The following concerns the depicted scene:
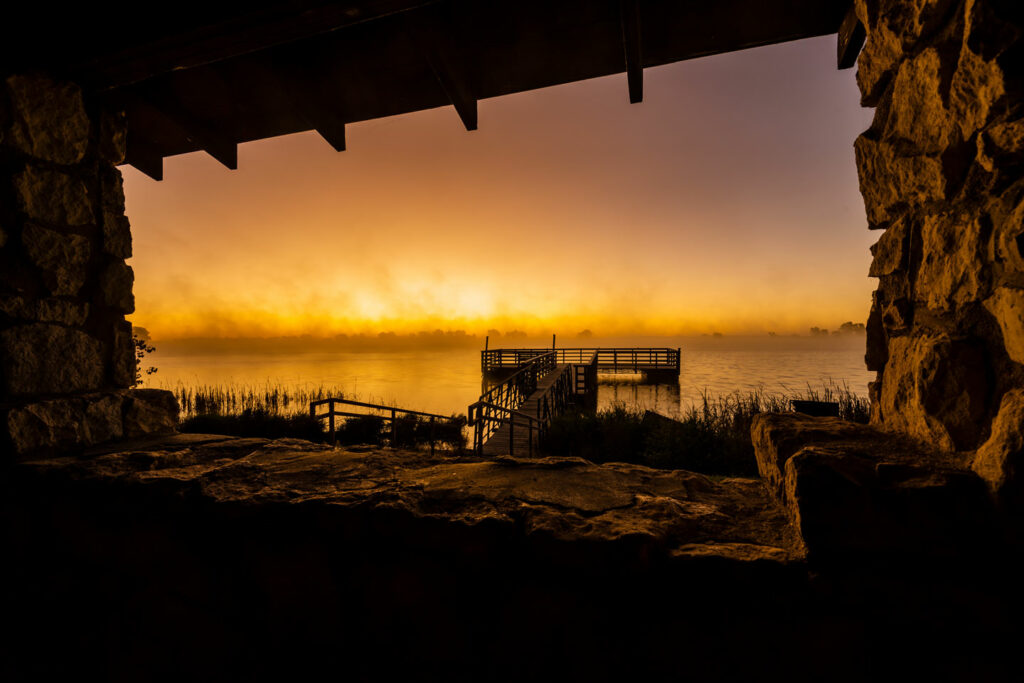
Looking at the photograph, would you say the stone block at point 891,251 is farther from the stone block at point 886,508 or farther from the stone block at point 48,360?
the stone block at point 48,360

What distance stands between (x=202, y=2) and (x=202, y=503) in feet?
5.74

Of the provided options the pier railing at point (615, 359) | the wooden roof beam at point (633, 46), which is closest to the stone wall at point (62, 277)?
the wooden roof beam at point (633, 46)

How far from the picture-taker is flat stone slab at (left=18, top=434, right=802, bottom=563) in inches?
38.7

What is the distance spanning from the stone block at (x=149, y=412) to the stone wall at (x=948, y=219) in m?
2.93

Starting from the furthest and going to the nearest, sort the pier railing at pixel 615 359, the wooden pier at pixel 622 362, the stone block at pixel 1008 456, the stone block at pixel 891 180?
1. the pier railing at pixel 615 359
2. the wooden pier at pixel 622 362
3. the stone block at pixel 891 180
4. the stone block at pixel 1008 456

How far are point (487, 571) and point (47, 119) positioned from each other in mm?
2444

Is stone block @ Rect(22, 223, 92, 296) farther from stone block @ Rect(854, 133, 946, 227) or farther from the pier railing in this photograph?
the pier railing

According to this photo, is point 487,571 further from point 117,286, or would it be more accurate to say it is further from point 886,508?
point 117,286

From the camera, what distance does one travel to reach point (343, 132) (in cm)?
203

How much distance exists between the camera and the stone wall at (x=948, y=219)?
0.80 m

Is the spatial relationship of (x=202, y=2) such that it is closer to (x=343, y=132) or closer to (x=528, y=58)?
(x=343, y=132)

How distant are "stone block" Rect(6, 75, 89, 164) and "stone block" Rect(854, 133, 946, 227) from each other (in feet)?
9.81

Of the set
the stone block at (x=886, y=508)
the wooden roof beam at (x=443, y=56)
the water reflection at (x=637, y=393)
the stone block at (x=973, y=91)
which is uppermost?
the wooden roof beam at (x=443, y=56)

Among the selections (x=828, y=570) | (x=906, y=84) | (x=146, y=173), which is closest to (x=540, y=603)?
(x=828, y=570)
